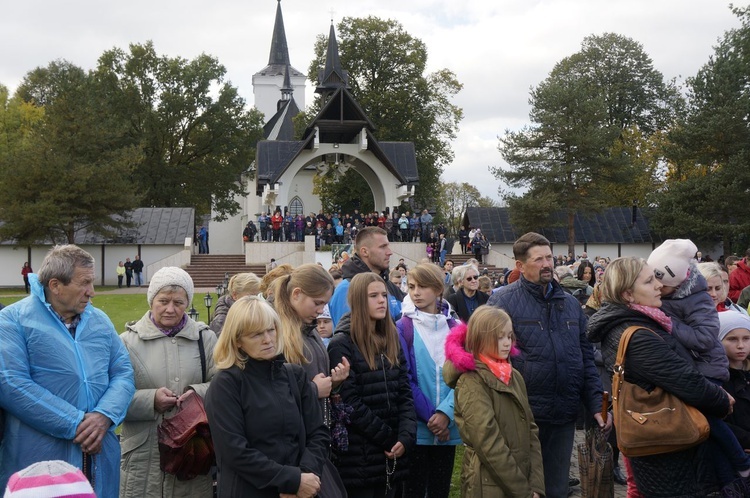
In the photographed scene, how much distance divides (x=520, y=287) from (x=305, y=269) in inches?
65.1

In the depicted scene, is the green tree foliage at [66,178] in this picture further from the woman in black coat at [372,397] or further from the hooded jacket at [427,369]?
the woman in black coat at [372,397]

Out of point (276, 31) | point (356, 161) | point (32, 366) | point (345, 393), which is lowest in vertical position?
point (345, 393)

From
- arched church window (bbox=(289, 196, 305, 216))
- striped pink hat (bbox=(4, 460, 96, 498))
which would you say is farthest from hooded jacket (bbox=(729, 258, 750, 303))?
arched church window (bbox=(289, 196, 305, 216))

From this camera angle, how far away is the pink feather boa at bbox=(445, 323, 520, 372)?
4230 mm

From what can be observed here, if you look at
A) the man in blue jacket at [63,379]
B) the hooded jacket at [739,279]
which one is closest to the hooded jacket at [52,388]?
the man in blue jacket at [63,379]

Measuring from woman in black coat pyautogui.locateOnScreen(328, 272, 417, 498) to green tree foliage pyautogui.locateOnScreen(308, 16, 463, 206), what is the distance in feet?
119

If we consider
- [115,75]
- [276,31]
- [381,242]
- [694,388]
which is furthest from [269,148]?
[276,31]

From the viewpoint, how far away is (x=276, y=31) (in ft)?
258

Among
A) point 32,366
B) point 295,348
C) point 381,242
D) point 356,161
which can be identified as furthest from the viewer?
point 356,161

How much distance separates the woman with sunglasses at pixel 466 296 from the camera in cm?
771

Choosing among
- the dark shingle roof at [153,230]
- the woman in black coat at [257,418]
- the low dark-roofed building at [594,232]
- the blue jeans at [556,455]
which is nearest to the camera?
the woman in black coat at [257,418]

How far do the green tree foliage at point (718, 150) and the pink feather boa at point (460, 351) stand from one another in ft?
92.3

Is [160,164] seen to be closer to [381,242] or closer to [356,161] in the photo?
[356,161]

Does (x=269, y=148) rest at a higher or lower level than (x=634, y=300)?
higher
